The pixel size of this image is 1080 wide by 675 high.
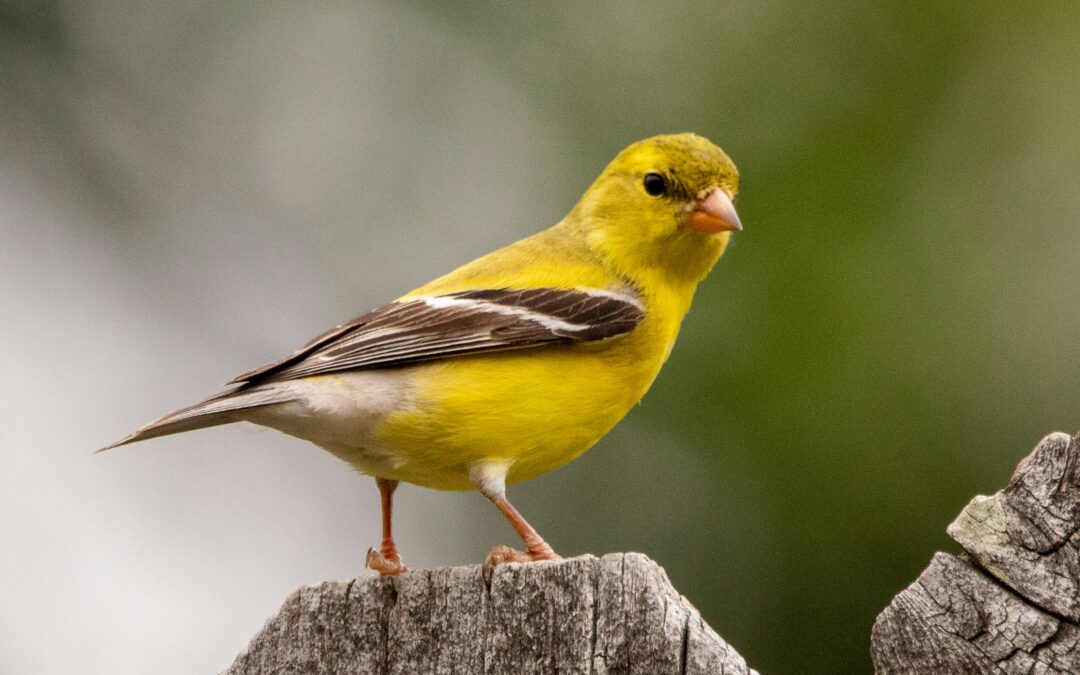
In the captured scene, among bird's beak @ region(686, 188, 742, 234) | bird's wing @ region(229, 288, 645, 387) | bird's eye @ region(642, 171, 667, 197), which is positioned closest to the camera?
bird's wing @ region(229, 288, 645, 387)

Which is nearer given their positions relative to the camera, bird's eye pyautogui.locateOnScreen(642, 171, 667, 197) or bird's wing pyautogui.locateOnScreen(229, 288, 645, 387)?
bird's wing pyautogui.locateOnScreen(229, 288, 645, 387)

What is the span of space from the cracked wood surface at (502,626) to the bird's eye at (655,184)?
3.00 m

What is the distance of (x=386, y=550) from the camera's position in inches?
175

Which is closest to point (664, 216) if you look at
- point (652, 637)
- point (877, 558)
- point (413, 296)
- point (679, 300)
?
point (679, 300)

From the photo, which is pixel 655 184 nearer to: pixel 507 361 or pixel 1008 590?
pixel 507 361

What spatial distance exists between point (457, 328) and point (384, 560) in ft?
3.47

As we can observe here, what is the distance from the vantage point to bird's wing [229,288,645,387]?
4664mm

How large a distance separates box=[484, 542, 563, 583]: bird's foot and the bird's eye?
2.00 m

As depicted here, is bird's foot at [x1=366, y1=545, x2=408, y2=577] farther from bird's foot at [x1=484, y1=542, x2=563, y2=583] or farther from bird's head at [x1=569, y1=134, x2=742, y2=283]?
bird's head at [x1=569, y1=134, x2=742, y2=283]

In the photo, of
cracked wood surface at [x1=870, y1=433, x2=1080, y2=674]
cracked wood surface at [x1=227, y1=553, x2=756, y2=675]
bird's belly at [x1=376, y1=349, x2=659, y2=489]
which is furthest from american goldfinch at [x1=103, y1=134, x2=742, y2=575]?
cracked wood surface at [x1=870, y1=433, x2=1080, y2=674]

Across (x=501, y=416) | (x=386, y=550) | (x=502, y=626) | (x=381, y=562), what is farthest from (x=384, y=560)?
(x=502, y=626)

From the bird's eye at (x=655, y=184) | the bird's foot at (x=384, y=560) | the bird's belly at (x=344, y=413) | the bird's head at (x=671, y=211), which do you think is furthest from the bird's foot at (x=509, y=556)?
the bird's eye at (x=655, y=184)

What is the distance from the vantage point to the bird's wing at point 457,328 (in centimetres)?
466

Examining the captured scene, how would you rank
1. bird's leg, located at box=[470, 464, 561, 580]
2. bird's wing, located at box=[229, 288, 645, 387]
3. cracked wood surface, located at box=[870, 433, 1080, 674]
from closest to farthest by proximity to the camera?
cracked wood surface, located at box=[870, 433, 1080, 674], bird's leg, located at box=[470, 464, 561, 580], bird's wing, located at box=[229, 288, 645, 387]
